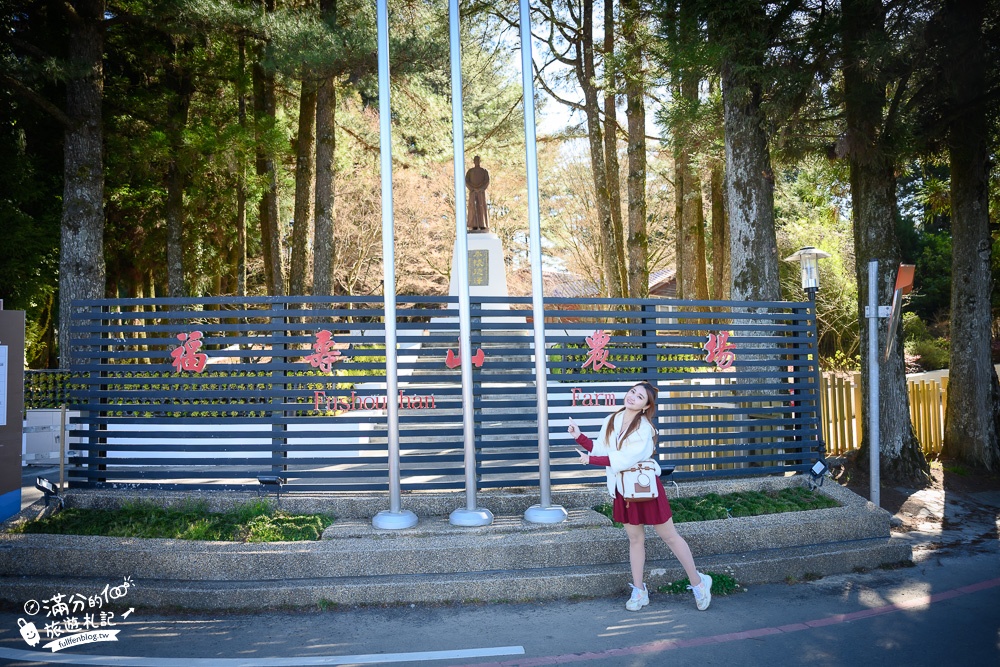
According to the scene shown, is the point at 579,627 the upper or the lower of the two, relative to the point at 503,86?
lower

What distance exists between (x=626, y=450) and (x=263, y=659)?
2.86m

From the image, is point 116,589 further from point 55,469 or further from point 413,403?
point 55,469

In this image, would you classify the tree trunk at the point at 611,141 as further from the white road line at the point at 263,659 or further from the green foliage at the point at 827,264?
the white road line at the point at 263,659

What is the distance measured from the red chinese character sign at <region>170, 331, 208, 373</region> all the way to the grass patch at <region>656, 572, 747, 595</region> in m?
5.03

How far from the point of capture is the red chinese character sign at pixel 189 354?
24.7 feet

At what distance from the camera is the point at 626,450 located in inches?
213

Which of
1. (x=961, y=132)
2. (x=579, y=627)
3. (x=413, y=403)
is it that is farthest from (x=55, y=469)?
(x=961, y=132)

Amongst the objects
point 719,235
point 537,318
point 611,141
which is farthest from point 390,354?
point 719,235

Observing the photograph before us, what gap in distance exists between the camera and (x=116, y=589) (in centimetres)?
571

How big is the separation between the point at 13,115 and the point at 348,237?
1178 centimetres

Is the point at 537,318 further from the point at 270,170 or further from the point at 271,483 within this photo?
the point at 270,170

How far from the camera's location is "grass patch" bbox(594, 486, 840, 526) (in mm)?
6969

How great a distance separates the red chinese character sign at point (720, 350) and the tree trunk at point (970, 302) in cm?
560

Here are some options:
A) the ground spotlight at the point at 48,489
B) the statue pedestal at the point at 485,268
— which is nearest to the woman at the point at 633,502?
the ground spotlight at the point at 48,489
